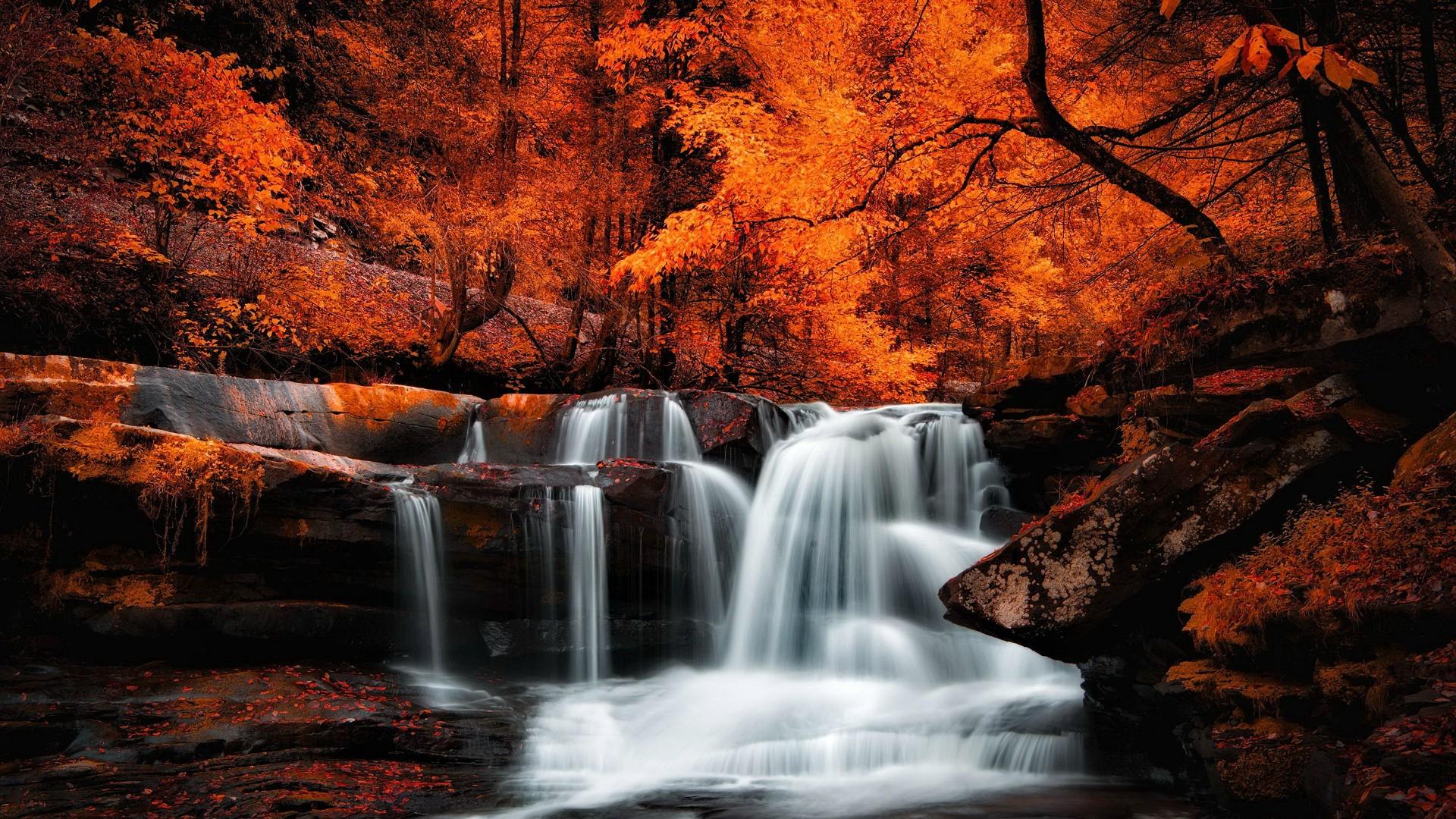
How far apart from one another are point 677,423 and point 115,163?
419 inches

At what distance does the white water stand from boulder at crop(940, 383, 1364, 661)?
4.15 feet

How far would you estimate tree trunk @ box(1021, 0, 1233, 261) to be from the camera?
5898 mm

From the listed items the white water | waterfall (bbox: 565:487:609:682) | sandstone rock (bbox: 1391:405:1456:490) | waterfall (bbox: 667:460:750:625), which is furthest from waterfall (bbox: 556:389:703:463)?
sandstone rock (bbox: 1391:405:1456:490)

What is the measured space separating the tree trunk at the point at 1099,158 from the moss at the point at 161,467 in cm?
748

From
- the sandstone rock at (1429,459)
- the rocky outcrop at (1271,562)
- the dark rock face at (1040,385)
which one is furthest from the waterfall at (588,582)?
the sandstone rock at (1429,459)

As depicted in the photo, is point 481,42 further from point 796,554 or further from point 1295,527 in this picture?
point 1295,527

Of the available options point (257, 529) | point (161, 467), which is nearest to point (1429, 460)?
point (257, 529)

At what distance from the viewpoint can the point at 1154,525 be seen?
5.34 m

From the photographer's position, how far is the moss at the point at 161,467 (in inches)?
260

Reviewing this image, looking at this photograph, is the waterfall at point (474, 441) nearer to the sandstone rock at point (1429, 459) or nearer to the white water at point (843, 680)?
the white water at point (843, 680)

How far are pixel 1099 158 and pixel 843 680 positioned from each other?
5506 mm

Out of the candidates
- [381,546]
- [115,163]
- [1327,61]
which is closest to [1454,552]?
[1327,61]

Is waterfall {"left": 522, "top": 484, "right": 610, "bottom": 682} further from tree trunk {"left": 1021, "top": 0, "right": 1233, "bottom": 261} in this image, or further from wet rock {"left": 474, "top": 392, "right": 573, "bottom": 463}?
tree trunk {"left": 1021, "top": 0, "right": 1233, "bottom": 261}

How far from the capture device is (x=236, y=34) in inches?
598
